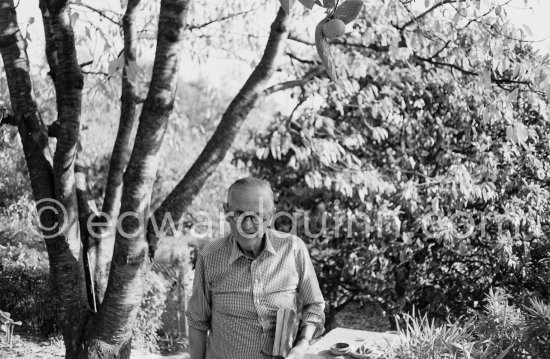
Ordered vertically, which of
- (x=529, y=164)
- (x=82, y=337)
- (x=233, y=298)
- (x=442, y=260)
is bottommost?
(x=82, y=337)

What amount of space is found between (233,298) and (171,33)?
2.27 m

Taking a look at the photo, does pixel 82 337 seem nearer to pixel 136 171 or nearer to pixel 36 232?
pixel 136 171

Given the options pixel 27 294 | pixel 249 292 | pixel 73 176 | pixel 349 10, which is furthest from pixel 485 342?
pixel 27 294

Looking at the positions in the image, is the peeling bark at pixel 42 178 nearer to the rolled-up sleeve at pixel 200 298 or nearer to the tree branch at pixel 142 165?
the tree branch at pixel 142 165

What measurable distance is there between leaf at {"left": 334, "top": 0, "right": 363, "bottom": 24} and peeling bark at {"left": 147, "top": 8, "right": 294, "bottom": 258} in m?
3.31

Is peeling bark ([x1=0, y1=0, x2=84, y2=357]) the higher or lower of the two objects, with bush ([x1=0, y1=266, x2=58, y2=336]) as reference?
higher

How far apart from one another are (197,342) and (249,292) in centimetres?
32

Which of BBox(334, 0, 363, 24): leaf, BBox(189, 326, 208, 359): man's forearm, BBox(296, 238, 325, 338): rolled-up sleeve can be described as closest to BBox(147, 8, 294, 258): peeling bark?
BBox(189, 326, 208, 359): man's forearm

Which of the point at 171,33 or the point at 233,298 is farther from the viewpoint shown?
the point at 171,33

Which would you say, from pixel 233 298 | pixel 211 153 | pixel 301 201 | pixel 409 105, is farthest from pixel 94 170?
pixel 233 298

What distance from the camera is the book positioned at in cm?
285

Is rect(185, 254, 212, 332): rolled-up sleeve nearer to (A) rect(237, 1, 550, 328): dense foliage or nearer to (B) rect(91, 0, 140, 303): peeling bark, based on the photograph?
(B) rect(91, 0, 140, 303): peeling bark

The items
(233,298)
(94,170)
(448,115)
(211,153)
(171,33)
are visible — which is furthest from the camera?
(94,170)

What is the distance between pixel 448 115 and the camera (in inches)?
303
